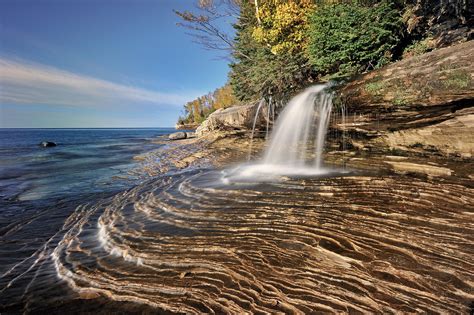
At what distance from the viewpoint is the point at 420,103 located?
694 cm

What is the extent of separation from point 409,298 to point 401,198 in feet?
10.6

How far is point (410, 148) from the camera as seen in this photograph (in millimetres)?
8203

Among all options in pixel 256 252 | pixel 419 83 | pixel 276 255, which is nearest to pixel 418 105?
pixel 419 83

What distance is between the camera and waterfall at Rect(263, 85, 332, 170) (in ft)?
30.5

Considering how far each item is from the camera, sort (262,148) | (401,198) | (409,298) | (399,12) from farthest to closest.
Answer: (262,148)
(399,12)
(401,198)
(409,298)

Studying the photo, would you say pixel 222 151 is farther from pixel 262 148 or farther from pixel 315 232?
pixel 315 232

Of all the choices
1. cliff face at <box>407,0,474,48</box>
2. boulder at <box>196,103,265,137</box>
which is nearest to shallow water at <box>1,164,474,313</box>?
cliff face at <box>407,0,474,48</box>

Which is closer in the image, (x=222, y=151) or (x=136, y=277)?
(x=136, y=277)

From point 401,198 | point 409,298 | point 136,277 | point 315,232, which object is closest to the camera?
point 409,298

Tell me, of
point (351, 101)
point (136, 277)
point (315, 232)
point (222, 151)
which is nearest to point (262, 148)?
point (222, 151)

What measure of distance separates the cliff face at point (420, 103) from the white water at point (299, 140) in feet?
3.27

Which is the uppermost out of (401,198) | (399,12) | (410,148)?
(399,12)

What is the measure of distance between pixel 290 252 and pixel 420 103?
6.63 meters

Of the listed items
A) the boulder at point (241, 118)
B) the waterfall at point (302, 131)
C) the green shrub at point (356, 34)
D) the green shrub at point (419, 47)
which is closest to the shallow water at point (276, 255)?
the waterfall at point (302, 131)
